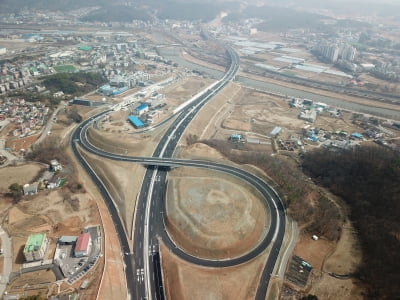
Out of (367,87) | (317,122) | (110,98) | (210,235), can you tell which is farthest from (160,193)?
(367,87)

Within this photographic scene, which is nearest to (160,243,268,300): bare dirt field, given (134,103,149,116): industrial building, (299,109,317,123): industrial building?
(134,103,149,116): industrial building

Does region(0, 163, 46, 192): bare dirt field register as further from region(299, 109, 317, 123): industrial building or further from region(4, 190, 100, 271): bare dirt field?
region(299, 109, 317, 123): industrial building

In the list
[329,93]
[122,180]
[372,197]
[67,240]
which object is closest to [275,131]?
[372,197]

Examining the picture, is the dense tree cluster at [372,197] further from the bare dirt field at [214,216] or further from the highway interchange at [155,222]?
the bare dirt field at [214,216]

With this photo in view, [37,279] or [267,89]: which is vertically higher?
[267,89]

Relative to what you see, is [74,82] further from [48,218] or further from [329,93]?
[329,93]

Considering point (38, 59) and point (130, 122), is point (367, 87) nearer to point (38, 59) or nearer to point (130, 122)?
point (130, 122)
